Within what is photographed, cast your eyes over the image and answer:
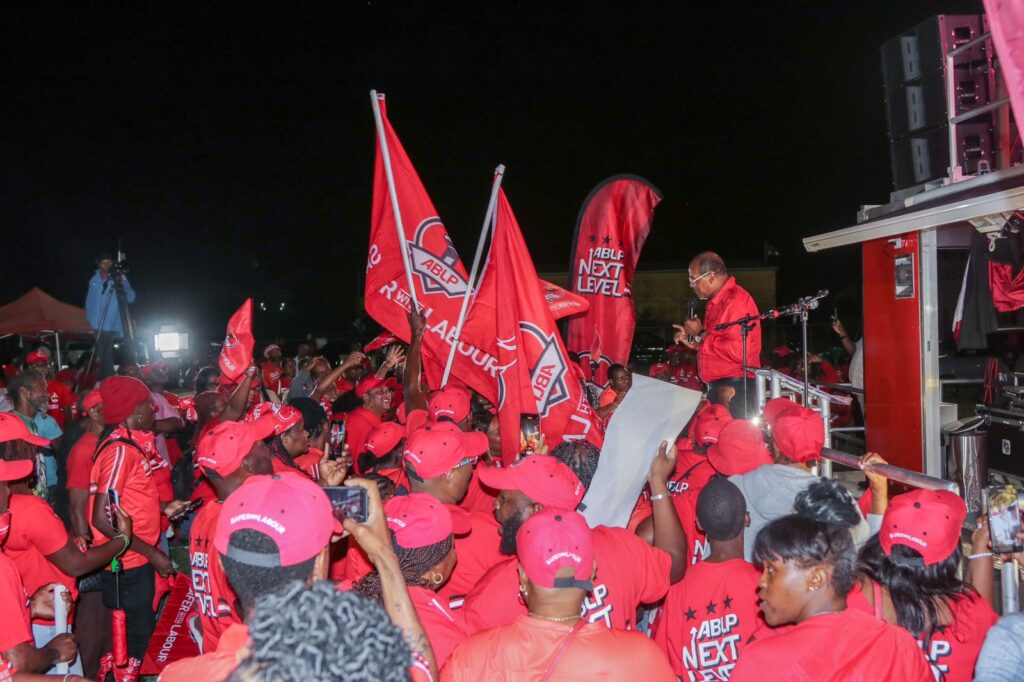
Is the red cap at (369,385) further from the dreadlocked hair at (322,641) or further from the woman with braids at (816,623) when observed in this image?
the dreadlocked hair at (322,641)

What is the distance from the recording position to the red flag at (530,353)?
6424 mm

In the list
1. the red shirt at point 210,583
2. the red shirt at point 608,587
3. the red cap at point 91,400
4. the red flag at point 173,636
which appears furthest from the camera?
the red cap at point 91,400

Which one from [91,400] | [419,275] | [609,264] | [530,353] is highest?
[609,264]

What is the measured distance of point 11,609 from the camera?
288cm

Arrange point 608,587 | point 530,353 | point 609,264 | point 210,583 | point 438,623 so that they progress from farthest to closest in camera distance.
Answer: point 609,264 → point 530,353 → point 210,583 → point 608,587 → point 438,623

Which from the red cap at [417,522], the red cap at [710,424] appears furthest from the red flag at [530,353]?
the red cap at [417,522]

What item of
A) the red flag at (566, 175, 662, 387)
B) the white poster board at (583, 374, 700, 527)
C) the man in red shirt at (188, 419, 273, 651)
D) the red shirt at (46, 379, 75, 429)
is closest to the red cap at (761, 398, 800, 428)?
the white poster board at (583, 374, 700, 527)

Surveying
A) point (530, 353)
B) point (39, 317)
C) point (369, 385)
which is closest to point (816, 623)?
point (530, 353)

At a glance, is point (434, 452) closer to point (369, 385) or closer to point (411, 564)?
point (411, 564)

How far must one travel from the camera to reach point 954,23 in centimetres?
673

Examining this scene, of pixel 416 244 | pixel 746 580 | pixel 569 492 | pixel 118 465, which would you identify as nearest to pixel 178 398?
pixel 416 244

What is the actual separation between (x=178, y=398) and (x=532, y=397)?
17.3 feet

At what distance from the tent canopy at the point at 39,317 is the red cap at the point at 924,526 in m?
15.9

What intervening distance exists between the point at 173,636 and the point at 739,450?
345 centimetres
